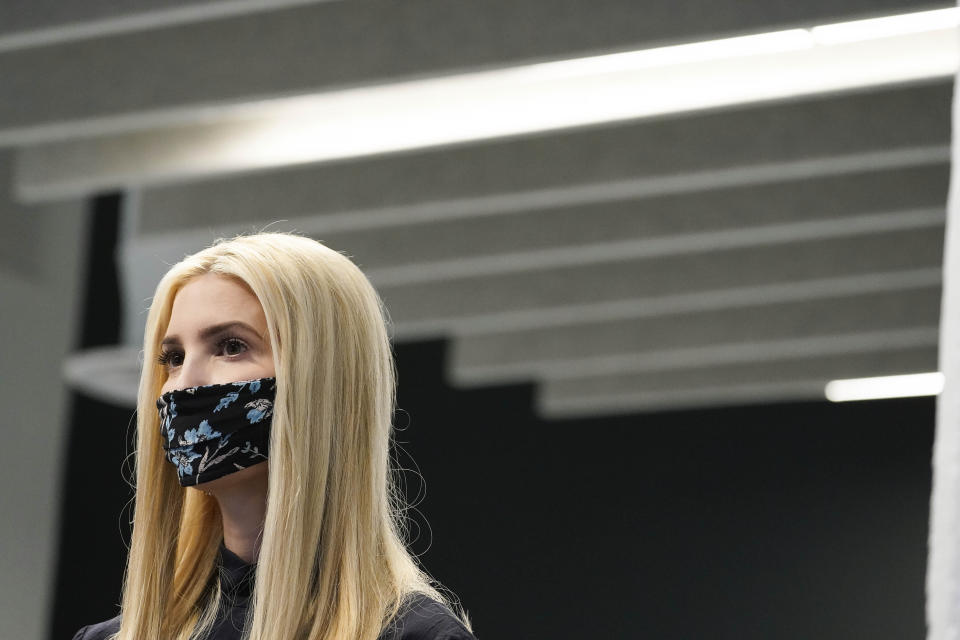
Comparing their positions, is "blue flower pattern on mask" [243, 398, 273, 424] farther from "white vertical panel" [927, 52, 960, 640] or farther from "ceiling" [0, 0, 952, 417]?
"ceiling" [0, 0, 952, 417]

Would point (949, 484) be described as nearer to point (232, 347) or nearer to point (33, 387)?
point (232, 347)

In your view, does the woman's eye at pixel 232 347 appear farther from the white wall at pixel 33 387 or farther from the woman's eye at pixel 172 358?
the white wall at pixel 33 387

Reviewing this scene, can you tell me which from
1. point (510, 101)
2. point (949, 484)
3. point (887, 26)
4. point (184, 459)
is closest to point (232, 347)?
point (184, 459)

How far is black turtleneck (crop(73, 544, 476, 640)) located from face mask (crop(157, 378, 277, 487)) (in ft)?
0.40

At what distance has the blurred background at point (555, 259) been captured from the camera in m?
5.48

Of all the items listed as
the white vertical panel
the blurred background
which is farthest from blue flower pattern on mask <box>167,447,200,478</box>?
the blurred background

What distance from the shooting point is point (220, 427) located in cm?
162

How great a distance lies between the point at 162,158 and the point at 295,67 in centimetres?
120

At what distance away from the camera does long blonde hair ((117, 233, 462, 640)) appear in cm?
156

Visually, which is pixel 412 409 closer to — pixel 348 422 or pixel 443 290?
pixel 443 290

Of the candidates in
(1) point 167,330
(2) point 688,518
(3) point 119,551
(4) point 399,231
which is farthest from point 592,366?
(1) point 167,330

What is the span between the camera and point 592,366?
28.0 ft

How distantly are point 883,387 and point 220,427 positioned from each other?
7.37 meters

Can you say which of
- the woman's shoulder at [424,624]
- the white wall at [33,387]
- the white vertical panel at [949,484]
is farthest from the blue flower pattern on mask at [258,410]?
the white wall at [33,387]
